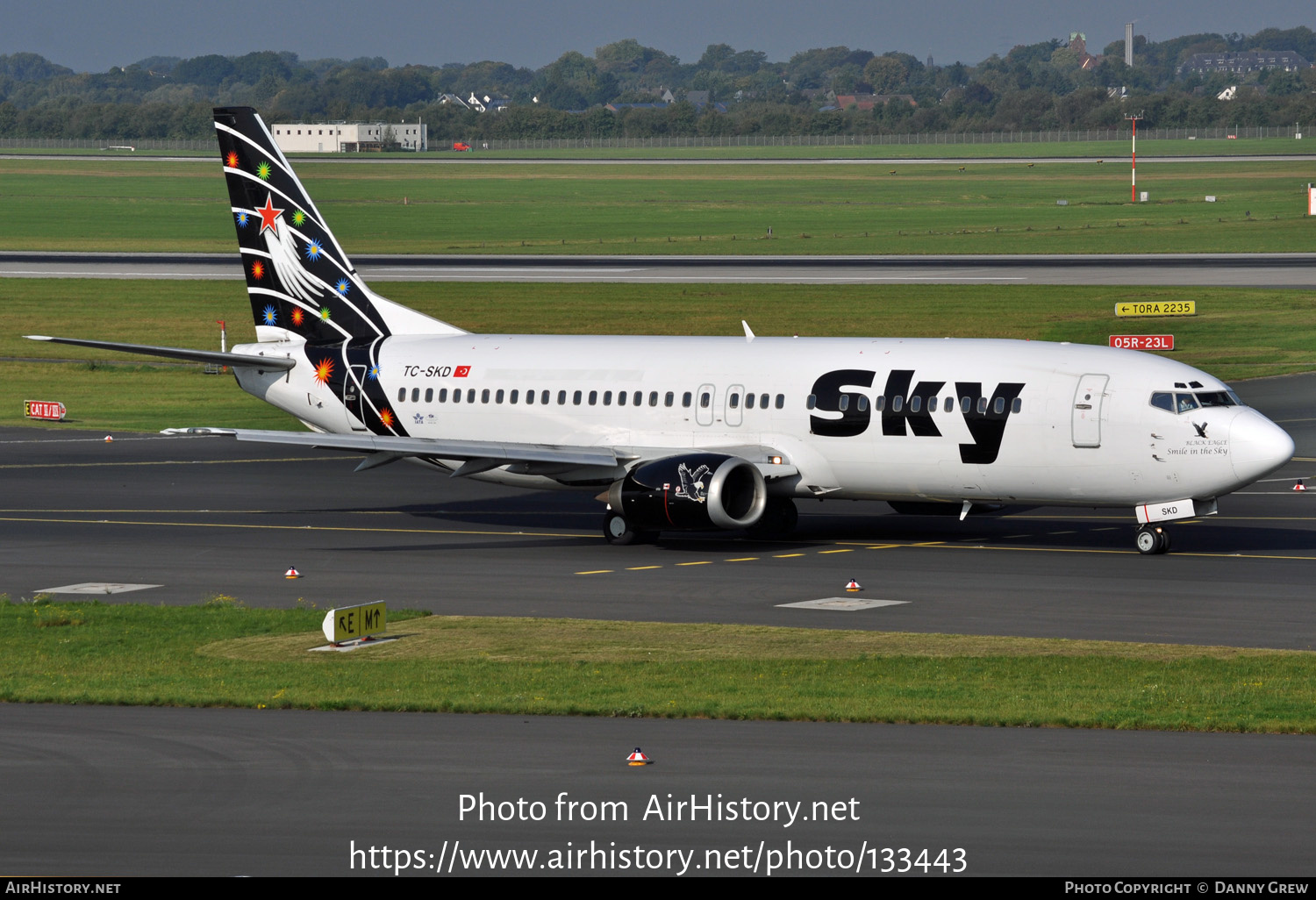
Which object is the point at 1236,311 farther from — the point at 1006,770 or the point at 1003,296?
the point at 1006,770

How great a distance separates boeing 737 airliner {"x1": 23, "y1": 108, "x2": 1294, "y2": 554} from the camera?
131ft

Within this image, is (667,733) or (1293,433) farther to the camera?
(1293,433)

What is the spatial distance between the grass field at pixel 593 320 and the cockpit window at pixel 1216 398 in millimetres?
38251

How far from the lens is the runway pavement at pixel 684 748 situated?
61.2ft

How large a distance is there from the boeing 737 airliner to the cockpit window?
0.07 m

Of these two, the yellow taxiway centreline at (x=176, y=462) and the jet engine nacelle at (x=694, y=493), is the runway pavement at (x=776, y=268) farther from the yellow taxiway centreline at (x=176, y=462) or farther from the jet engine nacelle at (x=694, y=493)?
→ the jet engine nacelle at (x=694, y=493)

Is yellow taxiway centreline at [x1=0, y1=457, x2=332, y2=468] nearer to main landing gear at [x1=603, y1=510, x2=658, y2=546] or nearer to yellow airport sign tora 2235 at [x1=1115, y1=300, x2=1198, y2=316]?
main landing gear at [x1=603, y1=510, x2=658, y2=546]

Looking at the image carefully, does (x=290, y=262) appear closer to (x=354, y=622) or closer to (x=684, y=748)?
(x=354, y=622)

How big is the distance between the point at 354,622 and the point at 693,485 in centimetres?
1287

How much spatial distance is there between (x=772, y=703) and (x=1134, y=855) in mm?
8087

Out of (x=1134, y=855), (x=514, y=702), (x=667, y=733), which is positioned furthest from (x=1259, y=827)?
(x=514, y=702)

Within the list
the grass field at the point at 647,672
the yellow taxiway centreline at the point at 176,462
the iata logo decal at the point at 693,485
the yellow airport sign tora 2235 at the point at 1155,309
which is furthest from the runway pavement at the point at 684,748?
the yellow airport sign tora 2235 at the point at 1155,309

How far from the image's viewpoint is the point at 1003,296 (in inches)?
3903
